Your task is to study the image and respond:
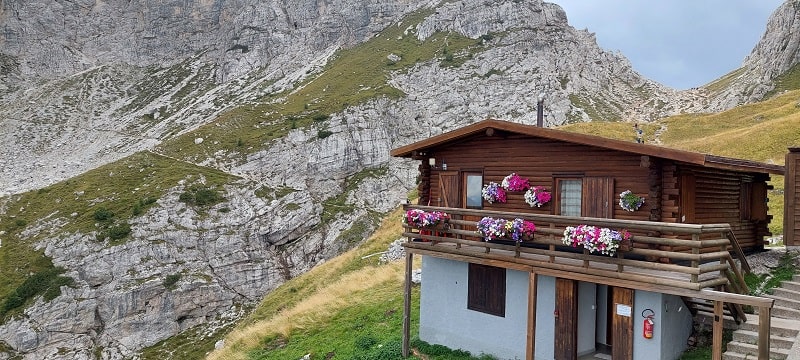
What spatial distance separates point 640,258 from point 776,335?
3.69m

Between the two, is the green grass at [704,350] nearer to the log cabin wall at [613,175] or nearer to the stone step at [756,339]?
the stone step at [756,339]

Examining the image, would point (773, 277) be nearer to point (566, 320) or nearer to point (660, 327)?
point (660, 327)

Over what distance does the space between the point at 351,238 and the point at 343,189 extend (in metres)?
14.8

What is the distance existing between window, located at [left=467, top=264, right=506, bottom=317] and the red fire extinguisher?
4.14 m

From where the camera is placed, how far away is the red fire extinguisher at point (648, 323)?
11727 mm

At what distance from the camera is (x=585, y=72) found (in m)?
108

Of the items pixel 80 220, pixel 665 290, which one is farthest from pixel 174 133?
pixel 665 290

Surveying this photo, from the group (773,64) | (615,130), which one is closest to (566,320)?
(615,130)

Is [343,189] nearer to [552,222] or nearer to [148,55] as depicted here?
[552,222]

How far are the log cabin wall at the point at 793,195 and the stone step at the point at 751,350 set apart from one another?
27.3ft

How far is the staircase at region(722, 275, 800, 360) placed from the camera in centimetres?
1170

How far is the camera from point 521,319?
47.6ft

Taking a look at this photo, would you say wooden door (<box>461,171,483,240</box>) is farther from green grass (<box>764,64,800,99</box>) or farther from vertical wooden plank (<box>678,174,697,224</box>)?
green grass (<box>764,64,800,99</box>)

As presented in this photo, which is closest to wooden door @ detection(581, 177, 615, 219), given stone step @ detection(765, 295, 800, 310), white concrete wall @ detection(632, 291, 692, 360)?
white concrete wall @ detection(632, 291, 692, 360)
